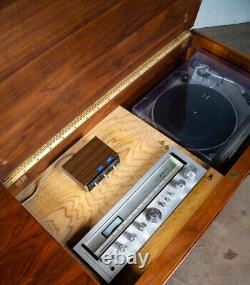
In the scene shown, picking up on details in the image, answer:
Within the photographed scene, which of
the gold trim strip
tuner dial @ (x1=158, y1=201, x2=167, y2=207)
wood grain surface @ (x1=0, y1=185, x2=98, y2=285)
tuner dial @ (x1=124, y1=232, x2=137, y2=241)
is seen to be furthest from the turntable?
wood grain surface @ (x1=0, y1=185, x2=98, y2=285)

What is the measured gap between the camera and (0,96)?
734 mm

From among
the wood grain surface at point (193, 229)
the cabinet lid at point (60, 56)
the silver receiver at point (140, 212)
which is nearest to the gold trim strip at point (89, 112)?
the cabinet lid at point (60, 56)

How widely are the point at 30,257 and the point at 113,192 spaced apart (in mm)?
393

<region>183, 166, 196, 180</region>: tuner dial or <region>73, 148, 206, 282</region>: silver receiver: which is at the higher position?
<region>183, 166, 196, 180</region>: tuner dial

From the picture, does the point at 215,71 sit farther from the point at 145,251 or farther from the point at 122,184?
the point at 145,251

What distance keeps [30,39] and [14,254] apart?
1.55 feet

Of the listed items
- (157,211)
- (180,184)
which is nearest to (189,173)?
(180,184)

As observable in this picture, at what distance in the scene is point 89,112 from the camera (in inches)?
43.0

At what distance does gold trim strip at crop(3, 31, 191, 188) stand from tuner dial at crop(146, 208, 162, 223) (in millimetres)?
368

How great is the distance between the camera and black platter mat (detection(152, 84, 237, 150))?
114 centimetres

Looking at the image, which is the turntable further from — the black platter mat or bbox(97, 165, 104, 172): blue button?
bbox(97, 165, 104, 172): blue button

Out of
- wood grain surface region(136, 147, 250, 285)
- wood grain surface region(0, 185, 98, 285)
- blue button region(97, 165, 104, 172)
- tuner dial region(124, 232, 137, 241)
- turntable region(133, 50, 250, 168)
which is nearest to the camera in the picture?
wood grain surface region(0, 185, 98, 285)

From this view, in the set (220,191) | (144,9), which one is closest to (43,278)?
(220,191)

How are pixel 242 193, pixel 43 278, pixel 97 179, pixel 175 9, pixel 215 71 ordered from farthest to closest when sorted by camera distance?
pixel 242 193 < pixel 215 71 < pixel 175 9 < pixel 97 179 < pixel 43 278
